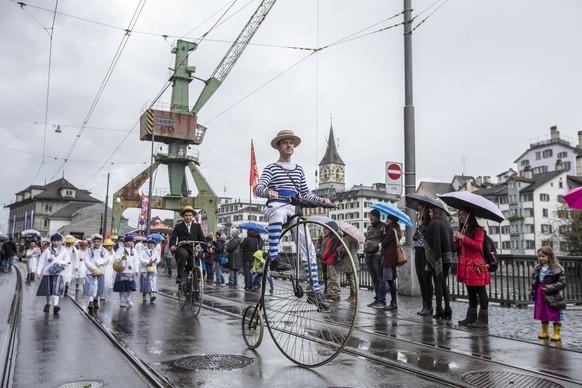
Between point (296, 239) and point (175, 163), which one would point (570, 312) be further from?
point (175, 163)

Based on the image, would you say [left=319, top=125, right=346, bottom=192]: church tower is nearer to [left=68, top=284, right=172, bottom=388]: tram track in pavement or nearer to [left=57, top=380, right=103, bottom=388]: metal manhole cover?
[left=68, top=284, right=172, bottom=388]: tram track in pavement

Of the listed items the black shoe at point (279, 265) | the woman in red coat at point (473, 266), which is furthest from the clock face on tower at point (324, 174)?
the black shoe at point (279, 265)

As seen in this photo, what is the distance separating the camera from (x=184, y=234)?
11562 mm

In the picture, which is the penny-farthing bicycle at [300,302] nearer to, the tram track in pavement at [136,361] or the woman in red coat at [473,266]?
the tram track in pavement at [136,361]

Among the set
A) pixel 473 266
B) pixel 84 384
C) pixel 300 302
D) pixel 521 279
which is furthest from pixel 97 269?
pixel 521 279

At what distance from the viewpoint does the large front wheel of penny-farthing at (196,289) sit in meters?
10.5

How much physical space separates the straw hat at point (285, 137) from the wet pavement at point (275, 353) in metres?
2.58

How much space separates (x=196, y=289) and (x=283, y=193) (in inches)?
208

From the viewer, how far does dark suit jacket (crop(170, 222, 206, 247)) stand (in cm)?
1143

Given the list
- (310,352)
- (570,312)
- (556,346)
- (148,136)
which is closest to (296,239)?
(310,352)

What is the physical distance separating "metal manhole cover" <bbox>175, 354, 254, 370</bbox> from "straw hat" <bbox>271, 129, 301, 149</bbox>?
260cm

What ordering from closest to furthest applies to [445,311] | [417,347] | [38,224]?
[417,347], [445,311], [38,224]

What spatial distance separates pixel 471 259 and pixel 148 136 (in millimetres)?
54080

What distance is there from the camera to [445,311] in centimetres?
992
